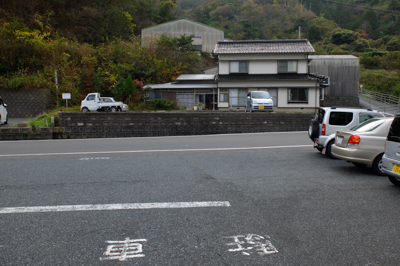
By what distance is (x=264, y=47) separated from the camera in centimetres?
3438

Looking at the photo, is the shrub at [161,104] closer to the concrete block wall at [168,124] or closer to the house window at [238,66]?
the house window at [238,66]

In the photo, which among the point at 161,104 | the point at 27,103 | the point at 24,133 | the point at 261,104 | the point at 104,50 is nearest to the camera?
the point at 24,133

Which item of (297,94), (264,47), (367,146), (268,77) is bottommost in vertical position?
(367,146)

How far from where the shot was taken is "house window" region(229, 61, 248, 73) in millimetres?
34094

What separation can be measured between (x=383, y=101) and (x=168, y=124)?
3383 cm

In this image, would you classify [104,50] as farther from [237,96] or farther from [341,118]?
[341,118]

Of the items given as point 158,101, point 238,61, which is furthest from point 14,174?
point 238,61

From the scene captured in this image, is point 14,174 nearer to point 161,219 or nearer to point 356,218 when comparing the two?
point 161,219

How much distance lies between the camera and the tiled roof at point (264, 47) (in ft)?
110

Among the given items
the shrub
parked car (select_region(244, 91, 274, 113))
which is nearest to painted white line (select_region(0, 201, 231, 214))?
parked car (select_region(244, 91, 274, 113))

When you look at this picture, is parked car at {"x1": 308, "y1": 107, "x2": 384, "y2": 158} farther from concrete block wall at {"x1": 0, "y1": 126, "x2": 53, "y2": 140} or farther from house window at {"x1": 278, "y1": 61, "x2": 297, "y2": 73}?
house window at {"x1": 278, "y1": 61, "x2": 297, "y2": 73}

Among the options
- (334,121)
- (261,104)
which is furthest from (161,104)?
(334,121)

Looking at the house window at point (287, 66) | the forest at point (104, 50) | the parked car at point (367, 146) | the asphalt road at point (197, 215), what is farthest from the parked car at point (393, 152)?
the house window at point (287, 66)

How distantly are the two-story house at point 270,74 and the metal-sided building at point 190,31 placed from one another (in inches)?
636
